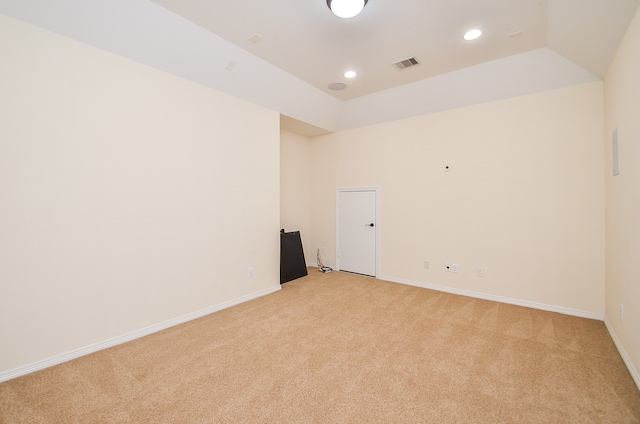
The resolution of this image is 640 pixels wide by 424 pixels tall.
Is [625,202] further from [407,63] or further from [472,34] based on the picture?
[407,63]

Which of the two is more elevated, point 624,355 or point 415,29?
point 415,29

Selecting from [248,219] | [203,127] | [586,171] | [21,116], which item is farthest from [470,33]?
[21,116]

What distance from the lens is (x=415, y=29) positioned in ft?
9.33

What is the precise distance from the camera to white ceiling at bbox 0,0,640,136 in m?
2.34

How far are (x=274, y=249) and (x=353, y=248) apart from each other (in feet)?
5.42

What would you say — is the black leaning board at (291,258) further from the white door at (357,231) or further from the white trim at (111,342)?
the white trim at (111,342)

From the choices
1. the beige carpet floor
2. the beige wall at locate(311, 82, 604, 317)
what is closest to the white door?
the beige wall at locate(311, 82, 604, 317)

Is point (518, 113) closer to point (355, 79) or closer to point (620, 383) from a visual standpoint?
point (355, 79)

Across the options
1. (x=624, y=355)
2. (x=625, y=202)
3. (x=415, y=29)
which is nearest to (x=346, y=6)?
(x=415, y=29)

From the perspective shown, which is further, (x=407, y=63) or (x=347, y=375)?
(x=407, y=63)

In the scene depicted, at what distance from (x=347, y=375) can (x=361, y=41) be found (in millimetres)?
3304

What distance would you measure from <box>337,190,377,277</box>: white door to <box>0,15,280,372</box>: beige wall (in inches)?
86.1

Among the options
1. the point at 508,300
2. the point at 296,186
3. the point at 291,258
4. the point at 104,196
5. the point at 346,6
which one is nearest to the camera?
the point at 346,6

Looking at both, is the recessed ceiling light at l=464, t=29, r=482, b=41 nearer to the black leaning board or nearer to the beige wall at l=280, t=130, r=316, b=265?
the beige wall at l=280, t=130, r=316, b=265
